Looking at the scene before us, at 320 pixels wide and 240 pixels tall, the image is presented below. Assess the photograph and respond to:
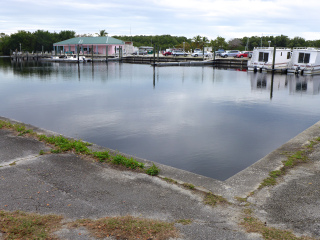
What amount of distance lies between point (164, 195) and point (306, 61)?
4630 centimetres

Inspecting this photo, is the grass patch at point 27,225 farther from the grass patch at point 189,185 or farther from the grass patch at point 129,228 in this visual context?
the grass patch at point 189,185

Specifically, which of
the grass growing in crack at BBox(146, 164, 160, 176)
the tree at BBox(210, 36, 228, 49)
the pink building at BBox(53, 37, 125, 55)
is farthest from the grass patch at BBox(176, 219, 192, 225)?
the tree at BBox(210, 36, 228, 49)

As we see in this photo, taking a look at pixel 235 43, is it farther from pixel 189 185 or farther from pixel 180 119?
pixel 189 185

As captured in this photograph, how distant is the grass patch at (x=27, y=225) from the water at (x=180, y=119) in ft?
19.0

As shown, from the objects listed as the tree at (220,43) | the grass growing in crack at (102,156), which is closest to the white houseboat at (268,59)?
the grass growing in crack at (102,156)

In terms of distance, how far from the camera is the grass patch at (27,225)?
15.7ft

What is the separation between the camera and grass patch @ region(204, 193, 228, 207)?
614 centimetres

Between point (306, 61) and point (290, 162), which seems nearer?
point (290, 162)

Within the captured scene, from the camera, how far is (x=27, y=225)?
4996mm

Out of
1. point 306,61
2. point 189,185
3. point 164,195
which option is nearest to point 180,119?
point 189,185

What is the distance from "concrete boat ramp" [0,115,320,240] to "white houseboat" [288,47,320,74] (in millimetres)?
41312

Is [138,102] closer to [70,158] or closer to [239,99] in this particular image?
[239,99]

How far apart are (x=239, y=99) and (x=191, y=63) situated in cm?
4100

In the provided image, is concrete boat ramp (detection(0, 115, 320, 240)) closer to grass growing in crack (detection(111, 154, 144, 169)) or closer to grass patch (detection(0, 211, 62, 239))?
grass patch (detection(0, 211, 62, 239))
